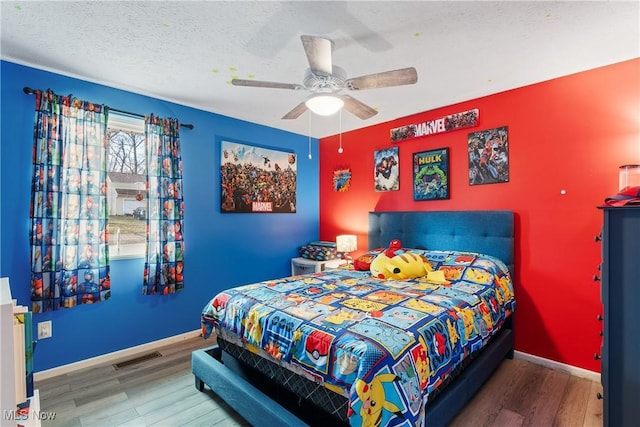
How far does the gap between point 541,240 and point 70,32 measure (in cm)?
399

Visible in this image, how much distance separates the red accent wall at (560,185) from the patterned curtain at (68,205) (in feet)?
11.4

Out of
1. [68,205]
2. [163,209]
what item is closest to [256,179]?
[163,209]

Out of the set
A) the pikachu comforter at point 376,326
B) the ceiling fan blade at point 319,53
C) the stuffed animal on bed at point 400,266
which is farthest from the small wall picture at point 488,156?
the ceiling fan blade at point 319,53

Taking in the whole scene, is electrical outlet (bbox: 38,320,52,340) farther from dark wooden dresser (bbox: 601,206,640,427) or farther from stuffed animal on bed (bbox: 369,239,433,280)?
dark wooden dresser (bbox: 601,206,640,427)

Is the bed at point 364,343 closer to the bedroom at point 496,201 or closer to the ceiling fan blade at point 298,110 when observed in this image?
the bedroom at point 496,201

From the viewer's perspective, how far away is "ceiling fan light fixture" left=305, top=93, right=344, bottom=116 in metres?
1.96

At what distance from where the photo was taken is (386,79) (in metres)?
1.84

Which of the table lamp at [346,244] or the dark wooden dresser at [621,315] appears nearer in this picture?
the dark wooden dresser at [621,315]

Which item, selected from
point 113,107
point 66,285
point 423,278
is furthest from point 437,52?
point 66,285

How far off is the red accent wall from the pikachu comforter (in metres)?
0.37

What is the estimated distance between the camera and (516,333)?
280 cm

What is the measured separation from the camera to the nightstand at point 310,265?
12.9 ft

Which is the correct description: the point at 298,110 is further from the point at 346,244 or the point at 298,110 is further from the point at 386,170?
the point at 346,244

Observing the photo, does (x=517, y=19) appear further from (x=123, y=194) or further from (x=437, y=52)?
(x=123, y=194)
